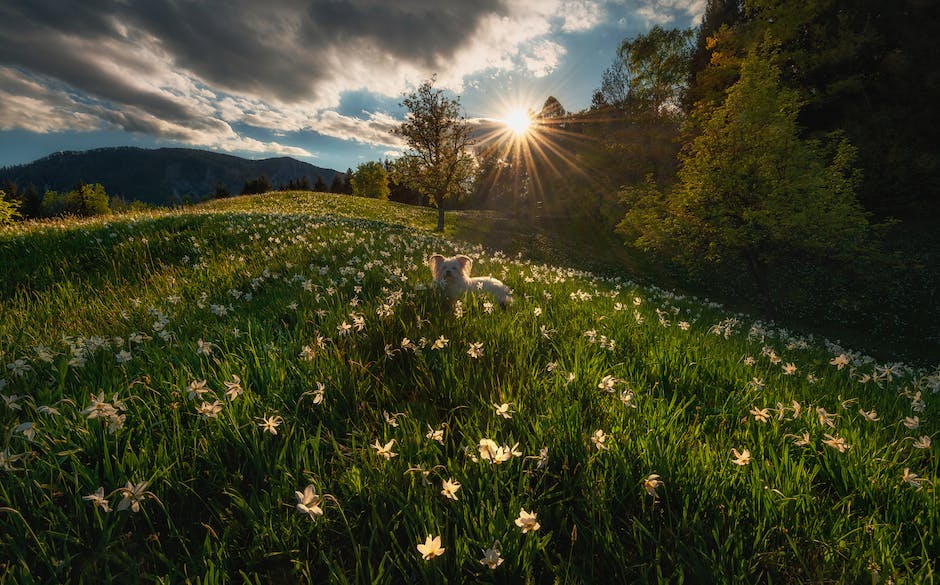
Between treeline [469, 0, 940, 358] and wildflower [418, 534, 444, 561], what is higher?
treeline [469, 0, 940, 358]

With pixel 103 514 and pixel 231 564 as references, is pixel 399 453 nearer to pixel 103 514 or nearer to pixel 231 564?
pixel 231 564

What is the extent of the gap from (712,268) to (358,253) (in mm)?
29107

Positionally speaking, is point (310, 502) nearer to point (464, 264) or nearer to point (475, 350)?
point (475, 350)


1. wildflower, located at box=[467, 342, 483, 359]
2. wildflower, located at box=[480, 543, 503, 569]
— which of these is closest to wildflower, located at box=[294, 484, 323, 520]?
wildflower, located at box=[480, 543, 503, 569]

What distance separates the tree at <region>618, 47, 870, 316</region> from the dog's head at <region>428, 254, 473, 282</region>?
54.7 feet

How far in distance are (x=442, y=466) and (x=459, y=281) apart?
3.86 m

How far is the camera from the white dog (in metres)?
5.28

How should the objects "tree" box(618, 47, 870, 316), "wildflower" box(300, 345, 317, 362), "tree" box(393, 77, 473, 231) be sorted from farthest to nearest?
"tree" box(393, 77, 473, 231) → "tree" box(618, 47, 870, 316) → "wildflower" box(300, 345, 317, 362)

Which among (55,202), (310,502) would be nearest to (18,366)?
(310,502)

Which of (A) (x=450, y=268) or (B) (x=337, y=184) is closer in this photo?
(A) (x=450, y=268)

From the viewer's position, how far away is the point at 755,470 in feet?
6.05

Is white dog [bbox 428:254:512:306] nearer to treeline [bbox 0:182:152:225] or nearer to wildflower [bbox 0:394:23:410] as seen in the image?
wildflower [bbox 0:394:23:410]

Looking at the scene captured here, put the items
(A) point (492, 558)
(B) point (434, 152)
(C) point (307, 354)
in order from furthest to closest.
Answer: (B) point (434, 152) → (C) point (307, 354) → (A) point (492, 558)

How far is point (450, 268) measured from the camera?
5488mm
